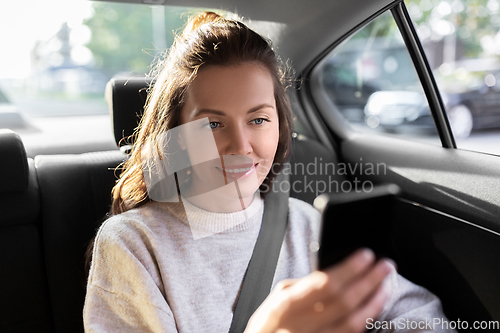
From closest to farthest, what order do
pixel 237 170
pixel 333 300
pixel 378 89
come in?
1. pixel 333 300
2. pixel 237 170
3. pixel 378 89

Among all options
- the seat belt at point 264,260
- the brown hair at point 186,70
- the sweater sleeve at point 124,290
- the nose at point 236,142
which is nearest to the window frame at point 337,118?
the brown hair at point 186,70

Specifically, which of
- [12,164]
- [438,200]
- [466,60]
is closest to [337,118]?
[438,200]

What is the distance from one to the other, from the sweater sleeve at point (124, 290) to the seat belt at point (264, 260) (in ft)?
0.60

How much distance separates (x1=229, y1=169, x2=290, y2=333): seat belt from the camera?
36.9 inches

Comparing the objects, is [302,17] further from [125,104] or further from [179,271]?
[179,271]

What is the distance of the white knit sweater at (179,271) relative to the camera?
80cm

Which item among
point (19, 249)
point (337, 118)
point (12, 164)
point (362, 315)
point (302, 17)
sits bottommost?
point (19, 249)

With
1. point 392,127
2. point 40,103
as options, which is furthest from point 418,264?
point 40,103

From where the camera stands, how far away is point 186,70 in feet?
3.16

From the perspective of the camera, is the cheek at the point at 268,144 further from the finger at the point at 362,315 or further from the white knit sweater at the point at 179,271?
the finger at the point at 362,315

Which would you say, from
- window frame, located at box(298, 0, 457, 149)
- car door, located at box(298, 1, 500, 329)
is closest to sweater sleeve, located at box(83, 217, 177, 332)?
car door, located at box(298, 1, 500, 329)

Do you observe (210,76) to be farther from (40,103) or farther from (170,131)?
(40,103)

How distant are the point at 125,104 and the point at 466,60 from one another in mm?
3283

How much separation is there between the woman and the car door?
198 mm
